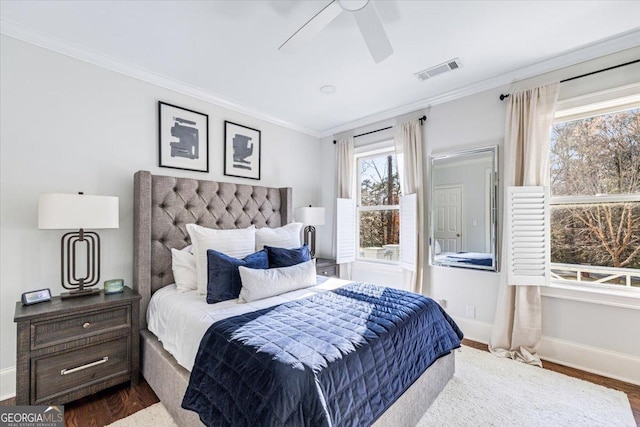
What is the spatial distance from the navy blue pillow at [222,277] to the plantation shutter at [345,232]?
6.25ft

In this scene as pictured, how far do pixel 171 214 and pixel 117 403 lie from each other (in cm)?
150

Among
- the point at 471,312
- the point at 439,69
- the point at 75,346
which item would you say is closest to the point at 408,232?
the point at 471,312

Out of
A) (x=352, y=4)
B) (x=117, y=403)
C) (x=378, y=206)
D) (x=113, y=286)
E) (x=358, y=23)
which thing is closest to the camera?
(x=352, y=4)

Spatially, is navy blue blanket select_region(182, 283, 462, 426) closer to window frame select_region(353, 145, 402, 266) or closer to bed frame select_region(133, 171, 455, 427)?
bed frame select_region(133, 171, 455, 427)

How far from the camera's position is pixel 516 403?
76.5 inches

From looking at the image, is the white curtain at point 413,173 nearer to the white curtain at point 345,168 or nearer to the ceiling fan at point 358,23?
the white curtain at point 345,168

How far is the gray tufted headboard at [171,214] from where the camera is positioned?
239cm

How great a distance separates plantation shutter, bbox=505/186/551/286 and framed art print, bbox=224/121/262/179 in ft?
9.29

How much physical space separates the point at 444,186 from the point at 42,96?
3772 mm

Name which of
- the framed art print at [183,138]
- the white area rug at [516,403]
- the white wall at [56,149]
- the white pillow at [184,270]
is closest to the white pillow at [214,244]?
the white pillow at [184,270]

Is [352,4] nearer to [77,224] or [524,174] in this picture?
[524,174]

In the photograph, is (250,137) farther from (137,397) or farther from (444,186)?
(137,397)

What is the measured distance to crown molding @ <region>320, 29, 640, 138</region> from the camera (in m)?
2.20

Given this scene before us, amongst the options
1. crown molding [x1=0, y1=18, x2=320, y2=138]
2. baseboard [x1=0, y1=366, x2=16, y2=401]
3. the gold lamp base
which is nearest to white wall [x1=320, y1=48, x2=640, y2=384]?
crown molding [x1=0, y1=18, x2=320, y2=138]
